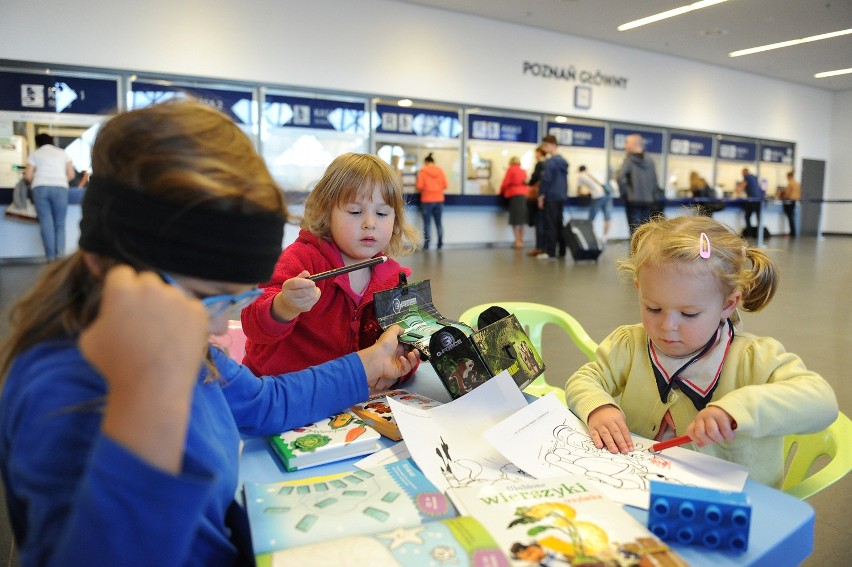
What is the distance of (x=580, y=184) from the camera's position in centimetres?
1162

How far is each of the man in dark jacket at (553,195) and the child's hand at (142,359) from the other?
28.6ft

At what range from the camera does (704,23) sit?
34.3ft

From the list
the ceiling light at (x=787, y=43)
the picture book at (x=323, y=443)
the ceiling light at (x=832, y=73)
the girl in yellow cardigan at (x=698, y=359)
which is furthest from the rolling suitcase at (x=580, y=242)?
the ceiling light at (x=832, y=73)

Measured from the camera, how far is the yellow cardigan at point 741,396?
103 cm

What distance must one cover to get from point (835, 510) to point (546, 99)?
10.0m

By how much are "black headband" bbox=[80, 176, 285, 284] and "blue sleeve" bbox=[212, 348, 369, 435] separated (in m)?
0.30

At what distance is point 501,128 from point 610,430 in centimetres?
1041

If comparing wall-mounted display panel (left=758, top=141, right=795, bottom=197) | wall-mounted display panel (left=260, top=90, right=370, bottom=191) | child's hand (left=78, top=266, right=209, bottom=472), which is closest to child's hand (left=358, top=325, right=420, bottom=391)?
child's hand (left=78, top=266, right=209, bottom=472)

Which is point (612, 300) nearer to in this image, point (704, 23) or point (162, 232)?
point (162, 232)

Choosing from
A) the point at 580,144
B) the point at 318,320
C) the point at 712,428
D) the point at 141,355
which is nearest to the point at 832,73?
the point at 580,144

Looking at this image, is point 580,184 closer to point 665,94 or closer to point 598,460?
point 665,94

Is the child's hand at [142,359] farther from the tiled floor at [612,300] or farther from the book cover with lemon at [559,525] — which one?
the tiled floor at [612,300]

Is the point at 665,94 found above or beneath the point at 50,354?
above

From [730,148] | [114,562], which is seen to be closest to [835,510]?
[114,562]
